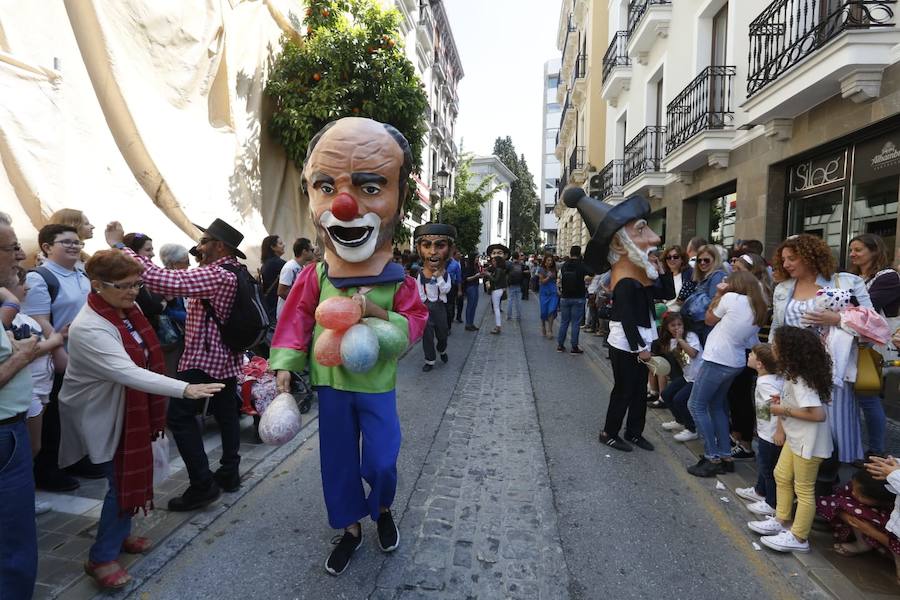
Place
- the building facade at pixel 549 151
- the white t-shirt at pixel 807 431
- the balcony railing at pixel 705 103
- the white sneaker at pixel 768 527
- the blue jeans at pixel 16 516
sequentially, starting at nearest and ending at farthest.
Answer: the blue jeans at pixel 16 516
the white t-shirt at pixel 807 431
the white sneaker at pixel 768 527
the balcony railing at pixel 705 103
the building facade at pixel 549 151

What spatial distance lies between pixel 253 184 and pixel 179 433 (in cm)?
667

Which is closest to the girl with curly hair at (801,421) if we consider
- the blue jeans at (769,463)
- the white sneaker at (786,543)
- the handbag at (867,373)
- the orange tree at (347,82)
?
the white sneaker at (786,543)

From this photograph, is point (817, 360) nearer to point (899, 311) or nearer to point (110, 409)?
point (899, 311)

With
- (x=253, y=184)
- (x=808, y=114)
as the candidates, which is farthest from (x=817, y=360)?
(x=253, y=184)

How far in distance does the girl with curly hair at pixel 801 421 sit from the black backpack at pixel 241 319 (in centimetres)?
319

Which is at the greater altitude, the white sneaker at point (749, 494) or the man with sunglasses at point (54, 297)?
the man with sunglasses at point (54, 297)

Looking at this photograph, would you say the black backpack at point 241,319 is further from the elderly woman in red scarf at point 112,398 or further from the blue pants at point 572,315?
the blue pants at point 572,315

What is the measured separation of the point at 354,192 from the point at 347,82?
712 cm

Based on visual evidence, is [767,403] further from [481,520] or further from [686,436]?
[481,520]

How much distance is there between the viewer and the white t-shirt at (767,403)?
3.19 m

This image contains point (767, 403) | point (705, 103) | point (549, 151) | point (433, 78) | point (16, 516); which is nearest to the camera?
point (16, 516)

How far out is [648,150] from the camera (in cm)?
1273

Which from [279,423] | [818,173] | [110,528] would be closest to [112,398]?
[110,528]

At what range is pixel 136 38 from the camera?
21.3 feet
